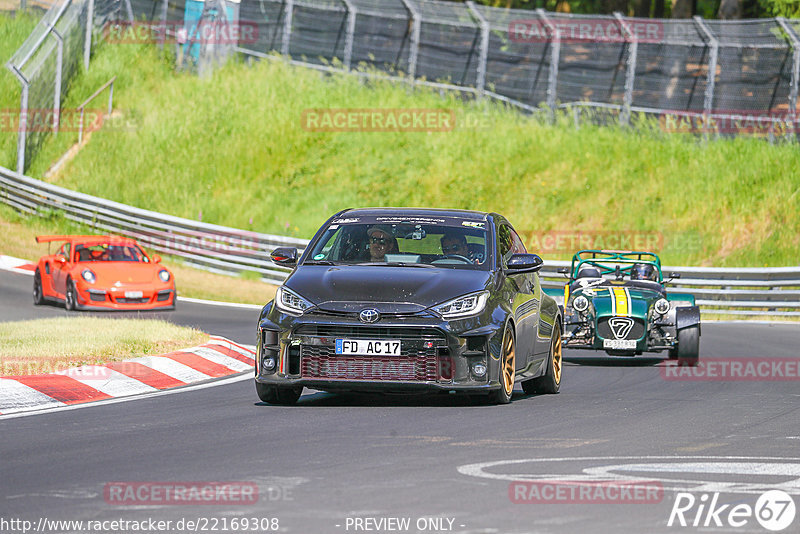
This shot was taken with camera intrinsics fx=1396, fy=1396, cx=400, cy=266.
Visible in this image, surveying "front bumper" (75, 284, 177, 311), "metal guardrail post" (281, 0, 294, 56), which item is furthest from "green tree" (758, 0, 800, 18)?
"front bumper" (75, 284, 177, 311)

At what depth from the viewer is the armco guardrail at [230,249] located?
2658 cm

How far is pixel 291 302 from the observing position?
10.7m

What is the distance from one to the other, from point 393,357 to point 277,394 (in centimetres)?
121

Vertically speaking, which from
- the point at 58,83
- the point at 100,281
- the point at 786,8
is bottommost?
the point at 100,281

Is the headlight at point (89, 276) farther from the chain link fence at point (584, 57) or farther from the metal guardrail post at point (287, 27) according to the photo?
the metal guardrail post at point (287, 27)

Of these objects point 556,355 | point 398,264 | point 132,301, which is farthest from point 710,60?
point 398,264

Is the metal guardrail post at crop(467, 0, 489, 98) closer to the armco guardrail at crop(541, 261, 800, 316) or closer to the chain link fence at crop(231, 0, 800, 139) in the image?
the chain link fence at crop(231, 0, 800, 139)

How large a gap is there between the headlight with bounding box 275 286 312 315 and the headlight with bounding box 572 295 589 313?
21.0 feet

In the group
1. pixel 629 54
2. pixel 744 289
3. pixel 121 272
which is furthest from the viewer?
pixel 629 54

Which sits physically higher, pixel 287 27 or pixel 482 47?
pixel 287 27

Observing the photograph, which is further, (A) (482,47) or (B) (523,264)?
(A) (482,47)

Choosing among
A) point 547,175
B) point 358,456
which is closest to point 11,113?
point 547,175

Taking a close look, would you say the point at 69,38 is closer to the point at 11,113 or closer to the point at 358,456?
the point at 11,113

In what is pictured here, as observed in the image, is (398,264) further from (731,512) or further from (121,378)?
(731,512)
